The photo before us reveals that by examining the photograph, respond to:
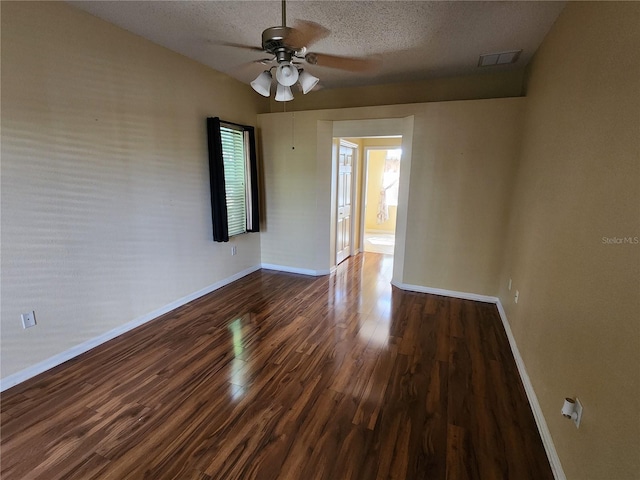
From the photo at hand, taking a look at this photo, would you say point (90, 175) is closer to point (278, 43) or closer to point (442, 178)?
point (278, 43)

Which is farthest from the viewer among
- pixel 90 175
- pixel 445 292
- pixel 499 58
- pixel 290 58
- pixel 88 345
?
pixel 445 292

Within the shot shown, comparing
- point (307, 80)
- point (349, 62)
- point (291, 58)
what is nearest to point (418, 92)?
point (349, 62)

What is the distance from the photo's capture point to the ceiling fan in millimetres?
1879

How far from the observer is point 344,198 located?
5.07m

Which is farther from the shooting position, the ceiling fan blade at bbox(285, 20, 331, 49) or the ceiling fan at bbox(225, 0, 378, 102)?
the ceiling fan blade at bbox(285, 20, 331, 49)

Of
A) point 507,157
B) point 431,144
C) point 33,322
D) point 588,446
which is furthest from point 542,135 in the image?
point 33,322

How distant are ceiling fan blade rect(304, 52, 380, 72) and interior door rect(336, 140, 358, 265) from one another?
1175mm

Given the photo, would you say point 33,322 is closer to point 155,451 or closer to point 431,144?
point 155,451

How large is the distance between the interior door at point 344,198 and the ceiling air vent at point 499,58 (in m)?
1.99

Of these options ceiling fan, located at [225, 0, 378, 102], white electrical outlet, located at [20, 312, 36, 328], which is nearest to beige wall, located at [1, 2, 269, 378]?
white electrical outlet, located at [20, 312, 36, 328]

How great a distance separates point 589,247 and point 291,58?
196 centimetres

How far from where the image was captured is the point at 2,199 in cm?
202

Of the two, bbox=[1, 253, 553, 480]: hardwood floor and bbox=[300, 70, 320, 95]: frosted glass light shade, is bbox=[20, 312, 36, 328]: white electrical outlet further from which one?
bbox=[300, 70, 320, 95]: frosted glass light shade

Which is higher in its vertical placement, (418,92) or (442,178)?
(418,92)
